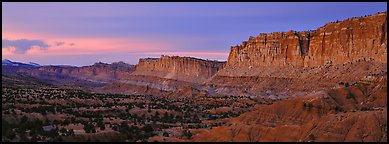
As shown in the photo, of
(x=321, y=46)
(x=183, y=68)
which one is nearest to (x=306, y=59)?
(x=321, y=46)

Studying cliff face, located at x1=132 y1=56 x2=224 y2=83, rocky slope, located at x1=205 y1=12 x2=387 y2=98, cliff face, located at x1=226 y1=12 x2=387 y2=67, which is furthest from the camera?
cliff face, located at x1=132 y1=56 x2=224 y2=83

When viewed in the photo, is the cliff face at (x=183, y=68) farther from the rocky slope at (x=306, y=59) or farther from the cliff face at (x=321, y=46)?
the cliff face at (x=321, y=46)

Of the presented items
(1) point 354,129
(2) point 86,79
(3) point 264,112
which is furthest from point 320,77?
(2) point 86,79

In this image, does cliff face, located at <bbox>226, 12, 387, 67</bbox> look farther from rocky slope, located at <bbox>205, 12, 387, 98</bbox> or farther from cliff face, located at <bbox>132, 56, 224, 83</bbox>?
cliff face, located at <bbox>132, 56, 224, 83</bbox>

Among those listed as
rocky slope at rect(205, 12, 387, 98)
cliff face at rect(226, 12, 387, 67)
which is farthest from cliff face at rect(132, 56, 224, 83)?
cliff face at rect(226, 12, 387, 67)

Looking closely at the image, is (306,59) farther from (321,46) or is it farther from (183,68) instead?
(183,68)

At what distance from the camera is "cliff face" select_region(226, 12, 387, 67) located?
71812 millimetres

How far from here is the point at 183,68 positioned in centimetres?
13288

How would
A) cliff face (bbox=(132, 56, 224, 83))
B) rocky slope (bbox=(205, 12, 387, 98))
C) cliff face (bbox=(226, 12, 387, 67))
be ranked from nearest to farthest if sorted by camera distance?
1. rocky slope (bbox=(205, 12, 387, 98))
2. cliff face (bbox=(226, 12, 387, 67))
3. cliff face (bbox=(132, 56, 224, 83))

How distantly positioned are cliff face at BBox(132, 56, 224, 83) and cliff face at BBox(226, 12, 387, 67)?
1622 centimetres

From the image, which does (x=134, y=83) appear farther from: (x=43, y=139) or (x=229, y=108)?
(x=43, y=139)

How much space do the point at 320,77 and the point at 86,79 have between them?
135 metres

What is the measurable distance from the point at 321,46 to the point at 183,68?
56231 millimetres

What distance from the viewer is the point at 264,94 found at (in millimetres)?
83875
